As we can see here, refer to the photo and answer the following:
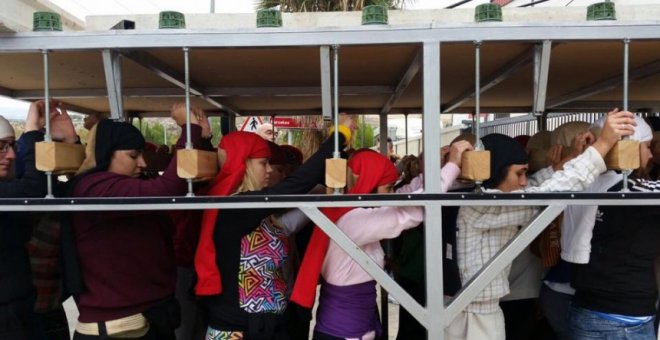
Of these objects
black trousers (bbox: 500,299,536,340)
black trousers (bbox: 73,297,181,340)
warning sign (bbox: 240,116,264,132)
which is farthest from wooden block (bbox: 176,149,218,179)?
warning sign (bbox: 240,116,264,132)

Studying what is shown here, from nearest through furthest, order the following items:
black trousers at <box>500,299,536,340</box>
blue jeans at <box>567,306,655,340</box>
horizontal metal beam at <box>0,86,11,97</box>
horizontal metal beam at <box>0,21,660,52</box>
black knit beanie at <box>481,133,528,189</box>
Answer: horizontal metal beam at <box>0,21,660,52</box> → blue jeans at <box>567,306,655,340</box> → black knit beanie at <box>481,133,528,189</box> → black trousers at <box>500,299,536,340</box> → horizontal metal beam at <box>0,86,11,97</box>

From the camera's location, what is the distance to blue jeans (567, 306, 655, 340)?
2354 mm

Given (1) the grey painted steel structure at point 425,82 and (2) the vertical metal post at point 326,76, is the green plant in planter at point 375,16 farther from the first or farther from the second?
(2) the vertical metal post at point 326,76

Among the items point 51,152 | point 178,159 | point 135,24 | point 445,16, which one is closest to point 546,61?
point 445,16

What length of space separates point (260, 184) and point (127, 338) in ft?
3.01

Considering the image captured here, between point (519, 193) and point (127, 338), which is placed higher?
point (519, 193)

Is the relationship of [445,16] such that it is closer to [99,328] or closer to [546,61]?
[546,61]

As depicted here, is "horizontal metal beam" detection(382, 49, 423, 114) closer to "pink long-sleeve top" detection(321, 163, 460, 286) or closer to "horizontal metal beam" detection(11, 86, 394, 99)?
"horizontal metal beam" detection(11, 86, 394, 99)

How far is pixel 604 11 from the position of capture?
2115mm

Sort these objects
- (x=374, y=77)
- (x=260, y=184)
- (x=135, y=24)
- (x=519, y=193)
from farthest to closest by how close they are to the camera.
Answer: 1. (x=374, y=77)
2. (x=260, y=184)
3. (x=135, y=24)
4. (x=519, y=193)

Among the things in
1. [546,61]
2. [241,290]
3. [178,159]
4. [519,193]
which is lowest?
[241,290]

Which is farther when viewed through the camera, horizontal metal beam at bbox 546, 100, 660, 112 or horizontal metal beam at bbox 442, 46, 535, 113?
horizontal metal beam at bbox 546, 100, 660, 112

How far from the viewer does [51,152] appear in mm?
2215

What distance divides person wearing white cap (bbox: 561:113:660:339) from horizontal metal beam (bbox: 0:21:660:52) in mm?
538
